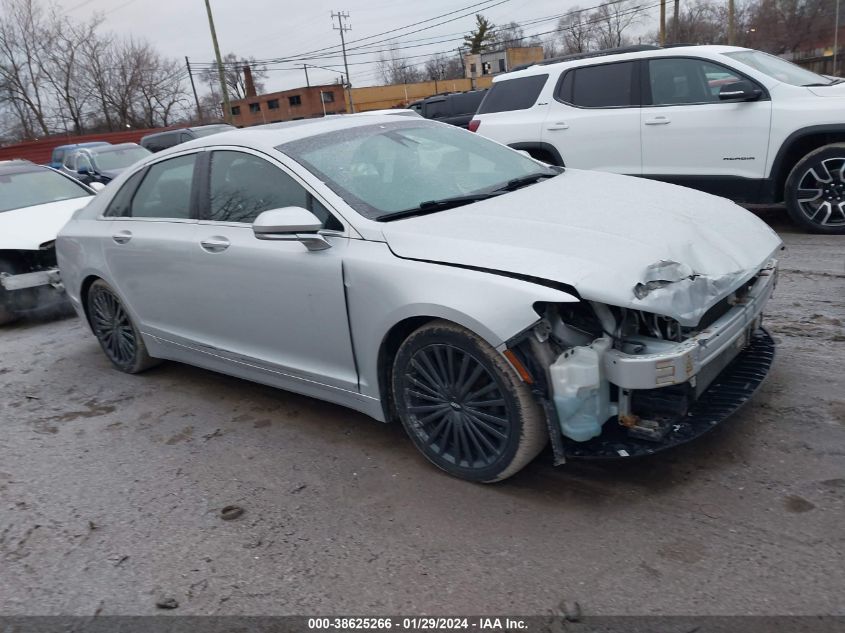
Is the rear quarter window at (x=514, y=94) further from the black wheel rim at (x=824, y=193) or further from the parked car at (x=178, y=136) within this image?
the parked car at (x=178, y=136)

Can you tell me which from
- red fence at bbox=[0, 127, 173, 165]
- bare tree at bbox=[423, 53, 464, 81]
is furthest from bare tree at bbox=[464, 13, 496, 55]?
red fence at bbox=[0, 127, 173, 165]

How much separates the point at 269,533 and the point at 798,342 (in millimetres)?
3300

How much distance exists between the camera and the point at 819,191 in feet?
22.5

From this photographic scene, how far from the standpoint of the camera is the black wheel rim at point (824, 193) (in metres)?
6.72

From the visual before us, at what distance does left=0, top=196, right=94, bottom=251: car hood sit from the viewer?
695 centimetres

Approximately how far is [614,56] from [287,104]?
71275 millimetres

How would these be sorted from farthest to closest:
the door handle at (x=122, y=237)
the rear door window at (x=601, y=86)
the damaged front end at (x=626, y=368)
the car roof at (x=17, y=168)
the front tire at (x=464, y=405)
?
the car roof at (x=17, y=168), the rear door window at (x=601, y=86), the door handle at (x=122, y=237), the front tire at (x=464, y=405), the damaged front end at (x=626, y=368)

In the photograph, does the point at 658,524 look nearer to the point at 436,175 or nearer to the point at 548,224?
the point at 548,224

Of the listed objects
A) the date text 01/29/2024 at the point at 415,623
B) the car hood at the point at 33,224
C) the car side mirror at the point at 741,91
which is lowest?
the date text 01/29/2024 at the point at 415,623

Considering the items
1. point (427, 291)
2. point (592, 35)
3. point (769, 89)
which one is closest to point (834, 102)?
point (769, 89)

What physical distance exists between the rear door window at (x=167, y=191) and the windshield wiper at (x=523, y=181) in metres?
1.94

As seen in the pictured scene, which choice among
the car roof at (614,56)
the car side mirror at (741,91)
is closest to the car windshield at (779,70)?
the car roof at (614,56)

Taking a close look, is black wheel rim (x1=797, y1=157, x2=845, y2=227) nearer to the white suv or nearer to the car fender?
the white suv

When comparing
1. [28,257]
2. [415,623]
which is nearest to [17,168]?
[28,257]
